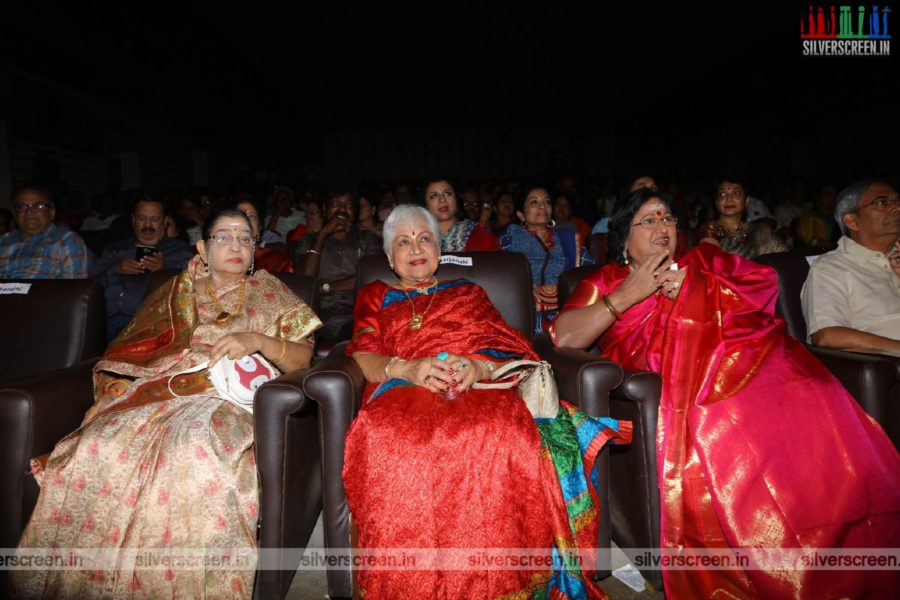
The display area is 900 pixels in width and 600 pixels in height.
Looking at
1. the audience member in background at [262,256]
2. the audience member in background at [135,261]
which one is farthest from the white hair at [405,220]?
the audience member in background at [135,261]

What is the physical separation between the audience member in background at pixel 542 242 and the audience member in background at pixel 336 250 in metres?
0.91

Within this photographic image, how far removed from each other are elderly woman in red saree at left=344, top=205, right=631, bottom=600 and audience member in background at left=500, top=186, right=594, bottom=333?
164 cm

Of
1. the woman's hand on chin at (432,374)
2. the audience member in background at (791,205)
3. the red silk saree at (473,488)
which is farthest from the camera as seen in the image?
the audience member in background at (791,205)

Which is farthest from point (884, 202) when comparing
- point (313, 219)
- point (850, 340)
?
point (313, 219)

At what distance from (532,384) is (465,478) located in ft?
1.37

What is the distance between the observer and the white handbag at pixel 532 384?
1.90 metres

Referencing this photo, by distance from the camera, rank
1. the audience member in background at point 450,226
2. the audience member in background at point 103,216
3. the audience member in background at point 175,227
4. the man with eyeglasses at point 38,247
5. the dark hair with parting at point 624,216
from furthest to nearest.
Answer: the audience member in background at point 103,216 → the audience member in background at point 175,227 → the audience member in background at point 450,226 → the man with eyeglasses at point 38,247 → the dark hair with parting at point 624,216

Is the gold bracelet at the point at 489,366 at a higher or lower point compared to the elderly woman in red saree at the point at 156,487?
higher

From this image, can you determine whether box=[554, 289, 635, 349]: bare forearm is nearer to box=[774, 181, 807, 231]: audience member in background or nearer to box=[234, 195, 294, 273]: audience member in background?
box=[234, 195, 294, 273]: audience member in background

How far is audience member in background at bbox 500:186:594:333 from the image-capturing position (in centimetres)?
355

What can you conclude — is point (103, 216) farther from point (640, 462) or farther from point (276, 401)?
point (640, 462)

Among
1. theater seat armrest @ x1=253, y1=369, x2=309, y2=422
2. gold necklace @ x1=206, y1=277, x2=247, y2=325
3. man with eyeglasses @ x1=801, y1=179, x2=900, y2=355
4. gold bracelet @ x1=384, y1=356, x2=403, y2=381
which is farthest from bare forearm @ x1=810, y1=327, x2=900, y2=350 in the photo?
gold necklace @ x1=206, y1=277, x2=247, y2=325

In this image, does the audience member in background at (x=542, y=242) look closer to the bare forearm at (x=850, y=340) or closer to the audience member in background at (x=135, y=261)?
the bare forearm at (x=850, y=340)

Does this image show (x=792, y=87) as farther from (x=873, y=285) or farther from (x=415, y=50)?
(x=873, y=285)
